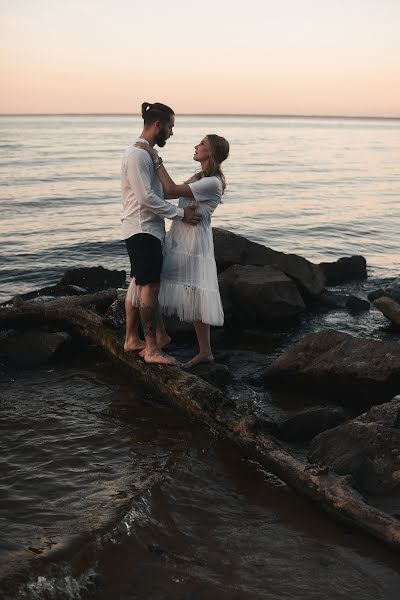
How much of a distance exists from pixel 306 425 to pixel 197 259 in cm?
218

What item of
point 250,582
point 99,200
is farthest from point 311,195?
point 250,582

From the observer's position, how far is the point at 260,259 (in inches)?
457

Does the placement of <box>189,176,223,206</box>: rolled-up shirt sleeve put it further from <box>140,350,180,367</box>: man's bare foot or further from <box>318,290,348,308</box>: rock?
<box>318,290,348,308</box>: rock

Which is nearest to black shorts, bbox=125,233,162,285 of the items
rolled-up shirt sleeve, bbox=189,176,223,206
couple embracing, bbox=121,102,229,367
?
couple embracing, bbox=121,102,229,367

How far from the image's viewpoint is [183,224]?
7.10 meters

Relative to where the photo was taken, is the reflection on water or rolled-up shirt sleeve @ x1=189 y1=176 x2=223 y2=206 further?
the reflection on water

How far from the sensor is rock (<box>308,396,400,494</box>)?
5402 mm

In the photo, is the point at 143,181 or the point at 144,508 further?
the point at 143,181

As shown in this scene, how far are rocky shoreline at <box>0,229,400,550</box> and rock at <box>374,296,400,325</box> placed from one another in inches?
A: 0.8

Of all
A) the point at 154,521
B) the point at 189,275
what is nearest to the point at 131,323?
the point at 189,275

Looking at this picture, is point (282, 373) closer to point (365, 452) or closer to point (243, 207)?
point (365, 452)

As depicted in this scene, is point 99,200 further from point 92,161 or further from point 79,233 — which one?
point 92,161

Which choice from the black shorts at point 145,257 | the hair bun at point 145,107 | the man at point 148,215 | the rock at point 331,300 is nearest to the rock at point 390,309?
the rock at point 331,300

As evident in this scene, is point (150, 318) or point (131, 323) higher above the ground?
point (150, 318)
